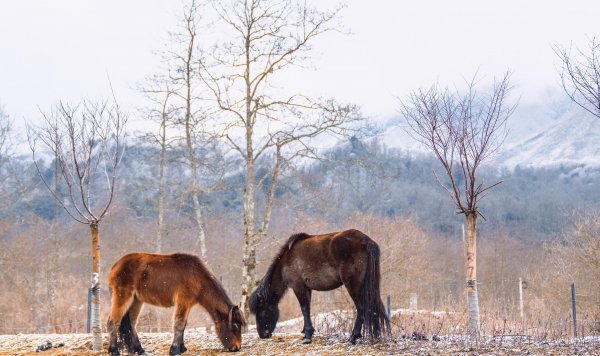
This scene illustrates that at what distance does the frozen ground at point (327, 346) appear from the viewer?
26.9 ft

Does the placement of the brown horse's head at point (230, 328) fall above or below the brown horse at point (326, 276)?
below

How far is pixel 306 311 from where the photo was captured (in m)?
10.1

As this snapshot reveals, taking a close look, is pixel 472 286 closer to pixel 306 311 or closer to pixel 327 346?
pixel 327 346

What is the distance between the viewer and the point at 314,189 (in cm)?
1780

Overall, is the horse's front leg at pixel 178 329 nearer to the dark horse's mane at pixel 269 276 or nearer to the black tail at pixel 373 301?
the dark horse's mane at pixel 269 276

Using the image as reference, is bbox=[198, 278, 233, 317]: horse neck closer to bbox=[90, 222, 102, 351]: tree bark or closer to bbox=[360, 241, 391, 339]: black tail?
bbox=[90, 222, 102, 351]: tree bark

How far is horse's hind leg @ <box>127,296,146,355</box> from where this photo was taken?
9.93m

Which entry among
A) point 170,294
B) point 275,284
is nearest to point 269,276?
point 275,284

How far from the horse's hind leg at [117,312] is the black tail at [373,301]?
13.0 feet

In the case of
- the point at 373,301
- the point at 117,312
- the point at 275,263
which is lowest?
the point at 117,312

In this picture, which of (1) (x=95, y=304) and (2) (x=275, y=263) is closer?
(1) (x=95, y=304)

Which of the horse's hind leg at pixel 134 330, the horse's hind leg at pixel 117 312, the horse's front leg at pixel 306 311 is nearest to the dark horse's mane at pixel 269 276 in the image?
the horse's front leg at pixel 306 311

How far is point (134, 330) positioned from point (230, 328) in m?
1.77

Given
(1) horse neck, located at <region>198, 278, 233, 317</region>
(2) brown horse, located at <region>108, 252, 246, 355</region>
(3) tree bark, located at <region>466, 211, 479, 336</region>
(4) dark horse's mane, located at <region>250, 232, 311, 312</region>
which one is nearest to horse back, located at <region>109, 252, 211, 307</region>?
(2) brown horse, located at <region>108, 252, 246, 355</region>
